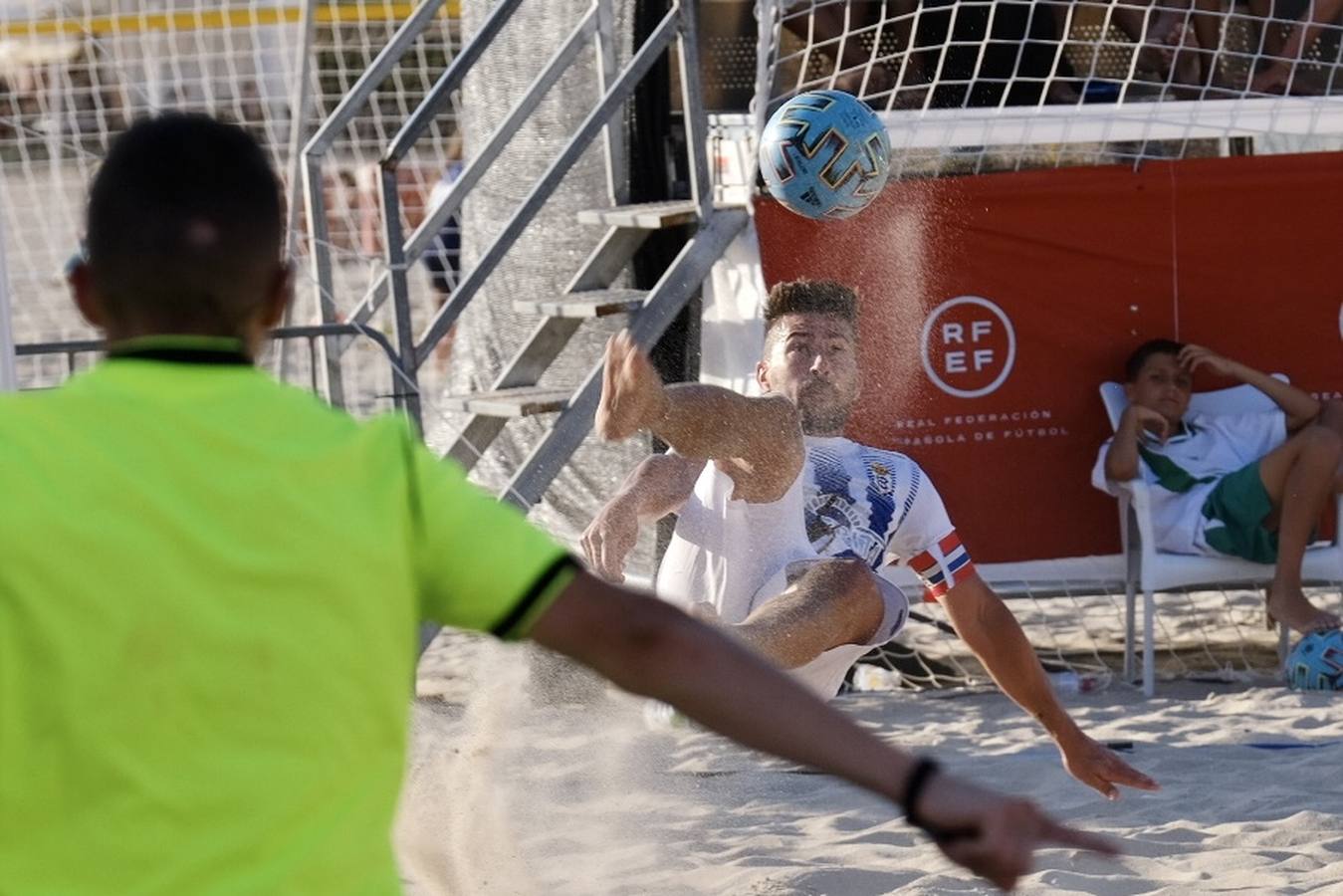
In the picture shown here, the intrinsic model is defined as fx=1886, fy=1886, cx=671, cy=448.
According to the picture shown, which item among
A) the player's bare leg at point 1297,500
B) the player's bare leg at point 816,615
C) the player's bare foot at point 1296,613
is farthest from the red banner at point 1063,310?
the player's bare leg at point 816,615

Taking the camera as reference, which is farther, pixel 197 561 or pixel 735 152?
pixel 735 152

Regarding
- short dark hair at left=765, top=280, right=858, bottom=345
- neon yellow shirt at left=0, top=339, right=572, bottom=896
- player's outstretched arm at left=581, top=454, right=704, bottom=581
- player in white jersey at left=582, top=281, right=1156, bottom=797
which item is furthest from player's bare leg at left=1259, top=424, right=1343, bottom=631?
neon yellow shirt at left=0, top=339, right=572, bottom=896

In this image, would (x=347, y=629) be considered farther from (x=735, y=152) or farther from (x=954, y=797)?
(x=735, y=152)

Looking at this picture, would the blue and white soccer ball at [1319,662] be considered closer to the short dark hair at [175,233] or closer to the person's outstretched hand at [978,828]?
the person's outstretched hand at [978,828]

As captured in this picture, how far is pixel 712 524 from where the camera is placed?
168 inches

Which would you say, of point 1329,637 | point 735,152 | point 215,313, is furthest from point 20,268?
point 215,313

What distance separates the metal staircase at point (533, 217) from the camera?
5816 mm

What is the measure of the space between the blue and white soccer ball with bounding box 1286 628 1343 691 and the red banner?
0.76m

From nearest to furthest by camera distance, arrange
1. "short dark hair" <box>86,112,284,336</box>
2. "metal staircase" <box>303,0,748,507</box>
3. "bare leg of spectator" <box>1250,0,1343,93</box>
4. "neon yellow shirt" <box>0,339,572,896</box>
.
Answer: "neon yellow shirt" <box>0,339,572,896</box>, "short dark hair" <box>86,112,284,336</box>, "metal staircase" <box>303,0,748,507</box>, "bare leg of spectator" <box>1250,0,1343,93</box>

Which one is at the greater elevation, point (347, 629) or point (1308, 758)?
point (347, 629)

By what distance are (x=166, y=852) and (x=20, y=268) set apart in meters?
12.9

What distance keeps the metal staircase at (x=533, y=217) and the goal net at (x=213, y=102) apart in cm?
302

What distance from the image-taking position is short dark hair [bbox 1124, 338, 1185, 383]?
6.36 m

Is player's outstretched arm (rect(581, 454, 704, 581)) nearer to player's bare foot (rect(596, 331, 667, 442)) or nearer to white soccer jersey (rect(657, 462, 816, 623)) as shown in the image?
white soccer jersey (rect(657, 462, 816, 623))
